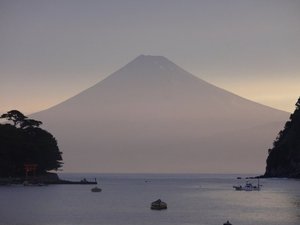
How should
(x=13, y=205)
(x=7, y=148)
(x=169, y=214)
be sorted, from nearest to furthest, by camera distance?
(x=169, y=214) < (x=13, y=205) < (x=7, y=148)

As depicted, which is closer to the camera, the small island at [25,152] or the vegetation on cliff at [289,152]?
the small island at [25,152]

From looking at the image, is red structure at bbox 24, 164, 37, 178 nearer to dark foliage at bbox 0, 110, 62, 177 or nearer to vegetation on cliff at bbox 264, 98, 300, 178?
dark foliage at bbox 0, 110, 62, 177

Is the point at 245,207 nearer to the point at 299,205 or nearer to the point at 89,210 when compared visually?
the point at 299,205

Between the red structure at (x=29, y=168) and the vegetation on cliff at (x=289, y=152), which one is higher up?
the vegetation on cliff at (x=289, y=152)

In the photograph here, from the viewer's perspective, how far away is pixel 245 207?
63.6m

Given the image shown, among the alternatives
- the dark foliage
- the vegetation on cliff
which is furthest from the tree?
the vegetation on cliff

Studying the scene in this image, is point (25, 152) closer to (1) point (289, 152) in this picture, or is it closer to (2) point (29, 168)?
(2) point (29, 168)

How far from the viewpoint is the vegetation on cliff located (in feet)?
415

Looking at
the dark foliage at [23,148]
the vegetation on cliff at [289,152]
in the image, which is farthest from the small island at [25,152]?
the vegetation on cliff at [289,152]

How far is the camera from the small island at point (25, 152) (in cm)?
10225

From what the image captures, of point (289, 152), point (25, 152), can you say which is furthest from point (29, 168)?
point (289, 152)

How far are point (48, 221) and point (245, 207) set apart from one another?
22.1 metres

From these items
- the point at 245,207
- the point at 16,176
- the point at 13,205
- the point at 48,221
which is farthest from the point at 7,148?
the point at 48,221

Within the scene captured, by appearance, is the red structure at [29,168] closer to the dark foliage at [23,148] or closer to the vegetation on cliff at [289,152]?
the dark foliage at [23,148]
